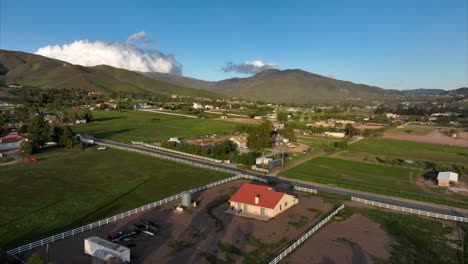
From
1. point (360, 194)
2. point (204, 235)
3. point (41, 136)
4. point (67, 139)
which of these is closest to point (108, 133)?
point (67, 139)

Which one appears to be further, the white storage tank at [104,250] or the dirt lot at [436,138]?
the dirt lot at [436,138]

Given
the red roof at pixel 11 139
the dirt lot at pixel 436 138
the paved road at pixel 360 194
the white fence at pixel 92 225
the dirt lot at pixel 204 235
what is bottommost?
the dirt lot at pixel 436 138

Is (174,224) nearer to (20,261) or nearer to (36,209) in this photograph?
(20,261)

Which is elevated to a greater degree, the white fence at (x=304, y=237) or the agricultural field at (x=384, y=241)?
the white fence at (x=304, y=237)

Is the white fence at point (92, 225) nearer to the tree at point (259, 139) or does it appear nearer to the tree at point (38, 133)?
the tree at point (259, 139)

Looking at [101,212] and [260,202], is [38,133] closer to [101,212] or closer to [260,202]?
[101,212]

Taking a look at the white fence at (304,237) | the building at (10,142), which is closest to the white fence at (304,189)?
the white fence at (304,237)

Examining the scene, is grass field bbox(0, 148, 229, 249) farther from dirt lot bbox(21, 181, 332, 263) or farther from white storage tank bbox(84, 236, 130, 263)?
white storage tank bbox(84, 236, 130, 263)
